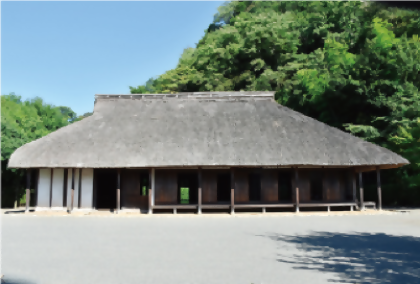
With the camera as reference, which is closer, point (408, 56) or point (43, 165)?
point (43, 165)

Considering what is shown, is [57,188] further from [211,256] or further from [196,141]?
[211,256]

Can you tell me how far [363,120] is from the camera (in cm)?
2739

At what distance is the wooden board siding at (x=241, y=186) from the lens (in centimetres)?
1977

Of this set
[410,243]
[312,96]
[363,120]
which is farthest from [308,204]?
[312,96]

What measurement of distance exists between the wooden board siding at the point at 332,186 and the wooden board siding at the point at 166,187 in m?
8.19

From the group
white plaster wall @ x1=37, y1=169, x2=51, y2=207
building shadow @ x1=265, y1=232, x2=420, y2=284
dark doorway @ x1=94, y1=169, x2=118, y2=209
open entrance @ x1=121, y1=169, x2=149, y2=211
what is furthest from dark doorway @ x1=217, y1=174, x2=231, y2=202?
building shadow @ x1=265, y1=232, x2=420, y2=284

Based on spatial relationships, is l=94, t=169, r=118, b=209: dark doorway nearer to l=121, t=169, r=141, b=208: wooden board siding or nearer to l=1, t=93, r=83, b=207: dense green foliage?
l=121, t=169, r=141, b=208: wooden board siding

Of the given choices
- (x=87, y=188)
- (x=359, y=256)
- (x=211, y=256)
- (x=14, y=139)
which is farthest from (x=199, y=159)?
(x=14, y=139)

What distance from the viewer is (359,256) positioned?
7.57m

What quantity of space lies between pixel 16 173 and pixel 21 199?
312 centimetres

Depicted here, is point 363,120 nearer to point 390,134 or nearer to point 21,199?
point 390,134

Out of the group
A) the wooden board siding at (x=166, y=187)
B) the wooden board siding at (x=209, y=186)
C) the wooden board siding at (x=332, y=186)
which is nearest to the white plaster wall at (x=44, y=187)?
the wooden board siding at (x=166, y=187)

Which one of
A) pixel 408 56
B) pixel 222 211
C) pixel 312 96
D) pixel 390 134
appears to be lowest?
pixel 222 211

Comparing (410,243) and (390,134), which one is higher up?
(390,134)
